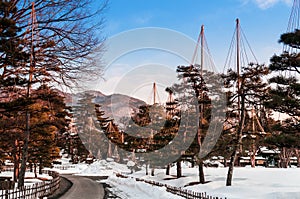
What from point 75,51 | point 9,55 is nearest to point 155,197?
point 75,51

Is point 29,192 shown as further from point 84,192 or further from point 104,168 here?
point 104,168

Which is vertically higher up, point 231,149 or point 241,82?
point 241,82

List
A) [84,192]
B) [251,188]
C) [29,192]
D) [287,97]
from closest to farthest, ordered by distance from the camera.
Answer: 1. [287,97]
2. [29,192]
3. [251,188]
4. [84,192]

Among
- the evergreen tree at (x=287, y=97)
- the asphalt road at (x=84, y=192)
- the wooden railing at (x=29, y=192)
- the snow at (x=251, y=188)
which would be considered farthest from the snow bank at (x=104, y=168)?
the evergreen tree at (x=287, y=97)

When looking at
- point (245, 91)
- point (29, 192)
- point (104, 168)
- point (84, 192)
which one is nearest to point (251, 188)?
point (245, 91)

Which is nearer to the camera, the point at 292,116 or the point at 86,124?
the point at 292,116

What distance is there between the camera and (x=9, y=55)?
38.5 feet

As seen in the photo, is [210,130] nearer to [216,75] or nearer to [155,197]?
[216,75]

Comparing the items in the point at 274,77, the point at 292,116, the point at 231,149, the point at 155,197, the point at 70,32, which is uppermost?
the point at 70,32

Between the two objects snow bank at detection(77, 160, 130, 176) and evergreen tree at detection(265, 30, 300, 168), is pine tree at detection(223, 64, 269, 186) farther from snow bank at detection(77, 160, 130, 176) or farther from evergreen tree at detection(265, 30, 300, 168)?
snow bank at detection(77, 160, 130, 176)

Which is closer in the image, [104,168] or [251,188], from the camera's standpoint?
[251,188]

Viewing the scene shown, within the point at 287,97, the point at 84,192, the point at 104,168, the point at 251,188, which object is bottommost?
the point at 104,168

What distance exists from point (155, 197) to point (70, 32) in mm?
10743

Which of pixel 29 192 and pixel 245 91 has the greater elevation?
pixel 245 91
